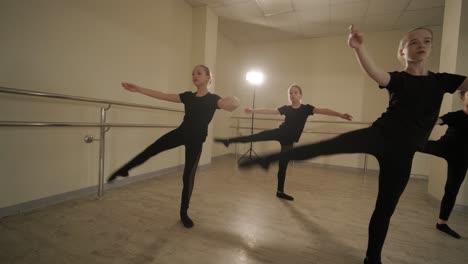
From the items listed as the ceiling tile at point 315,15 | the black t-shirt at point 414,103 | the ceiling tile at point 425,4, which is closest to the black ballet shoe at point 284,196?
the black t-shirt at point 414,103

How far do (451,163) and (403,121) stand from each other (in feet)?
4.03

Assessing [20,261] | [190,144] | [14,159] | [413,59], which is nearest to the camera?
[413,59]

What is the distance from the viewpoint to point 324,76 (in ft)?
15.8

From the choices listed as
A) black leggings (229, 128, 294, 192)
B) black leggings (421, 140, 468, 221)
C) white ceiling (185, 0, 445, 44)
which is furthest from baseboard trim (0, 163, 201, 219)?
black leggings (421, 140, 468, 221)

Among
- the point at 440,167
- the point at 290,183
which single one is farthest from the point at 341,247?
the point at 440,167

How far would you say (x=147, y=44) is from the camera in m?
3.08

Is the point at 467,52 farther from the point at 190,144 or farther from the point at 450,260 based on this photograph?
the point at 190,144

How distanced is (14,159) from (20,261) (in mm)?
970

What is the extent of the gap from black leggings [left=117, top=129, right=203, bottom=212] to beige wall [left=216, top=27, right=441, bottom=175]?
127 inches

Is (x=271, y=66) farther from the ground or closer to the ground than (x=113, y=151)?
farther from the ground

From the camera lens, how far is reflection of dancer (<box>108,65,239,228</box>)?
5.33 ft

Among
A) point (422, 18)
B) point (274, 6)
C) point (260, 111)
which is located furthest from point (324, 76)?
point (260, 111)

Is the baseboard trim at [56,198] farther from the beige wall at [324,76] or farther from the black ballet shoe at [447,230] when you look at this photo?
the black ballet shoe at [447,230]

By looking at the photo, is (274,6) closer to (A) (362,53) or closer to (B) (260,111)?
(B) (260,111)
